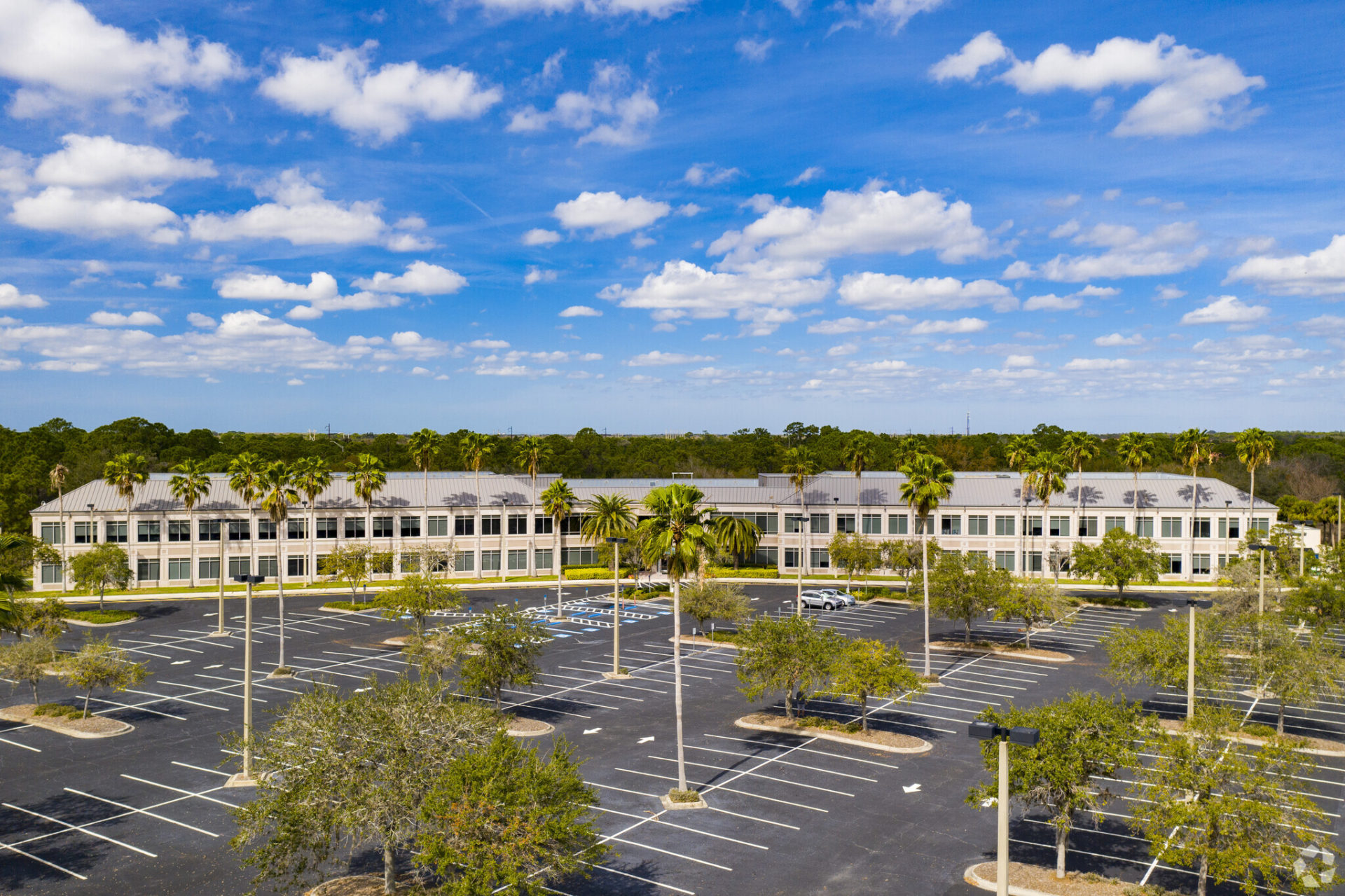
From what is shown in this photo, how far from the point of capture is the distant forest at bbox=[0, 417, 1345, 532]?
4540 inches

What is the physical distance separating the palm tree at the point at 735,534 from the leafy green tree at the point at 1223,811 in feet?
212

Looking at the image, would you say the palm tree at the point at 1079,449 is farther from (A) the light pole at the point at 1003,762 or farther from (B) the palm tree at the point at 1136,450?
(A) the light pole at the point at 1003,762

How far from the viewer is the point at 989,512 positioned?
311 feet

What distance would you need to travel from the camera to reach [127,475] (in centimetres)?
8181

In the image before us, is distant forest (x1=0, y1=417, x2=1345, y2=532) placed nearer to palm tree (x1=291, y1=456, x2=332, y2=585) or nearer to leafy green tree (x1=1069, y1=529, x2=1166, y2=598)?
palm tree (x1=291, y1=456, x2=332, y2=585)

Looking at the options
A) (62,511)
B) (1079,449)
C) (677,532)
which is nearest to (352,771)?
(677,532)

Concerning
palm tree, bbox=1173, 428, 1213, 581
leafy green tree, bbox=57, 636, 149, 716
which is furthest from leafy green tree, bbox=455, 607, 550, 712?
palm tree, bbox=1173, 428, 1213, 581

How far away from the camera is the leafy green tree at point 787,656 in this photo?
136 feet

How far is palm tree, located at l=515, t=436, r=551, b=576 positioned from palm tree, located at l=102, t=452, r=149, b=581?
1395 inches

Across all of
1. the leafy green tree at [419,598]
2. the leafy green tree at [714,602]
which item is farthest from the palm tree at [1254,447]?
the leafy green tree at [419,598]

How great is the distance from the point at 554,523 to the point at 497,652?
48.0 m

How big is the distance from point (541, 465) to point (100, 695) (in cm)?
5019

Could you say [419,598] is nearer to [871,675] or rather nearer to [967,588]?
[871,675]

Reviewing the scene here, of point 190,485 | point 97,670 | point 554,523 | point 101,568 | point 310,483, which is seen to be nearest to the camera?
point 97,670
